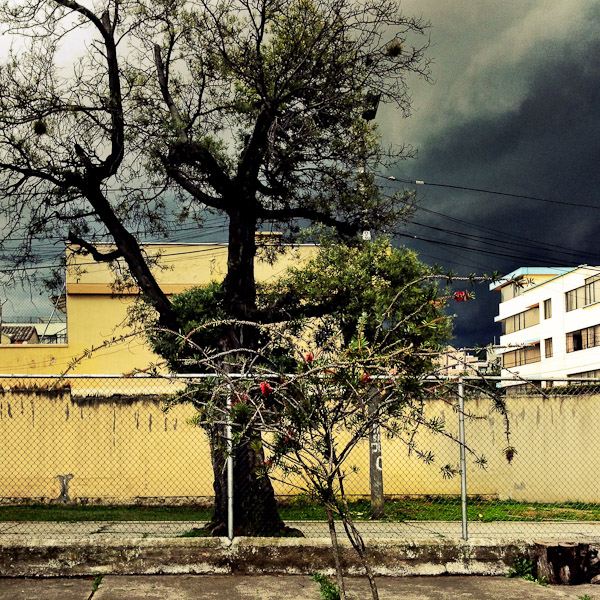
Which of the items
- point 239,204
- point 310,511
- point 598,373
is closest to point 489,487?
point 310,511

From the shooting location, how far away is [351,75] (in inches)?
371

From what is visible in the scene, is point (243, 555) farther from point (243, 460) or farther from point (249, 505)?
point (249, 505)

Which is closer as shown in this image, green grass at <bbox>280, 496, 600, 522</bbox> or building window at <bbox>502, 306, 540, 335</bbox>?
green grass at <bbox>280, 496, 600, 522</bbox>

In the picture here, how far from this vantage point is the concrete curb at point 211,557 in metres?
6.49

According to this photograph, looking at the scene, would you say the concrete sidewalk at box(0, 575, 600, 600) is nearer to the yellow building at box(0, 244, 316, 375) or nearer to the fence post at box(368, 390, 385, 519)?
the fence post at box(368, 390, 385, 519)

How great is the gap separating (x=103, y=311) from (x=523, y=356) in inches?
1610

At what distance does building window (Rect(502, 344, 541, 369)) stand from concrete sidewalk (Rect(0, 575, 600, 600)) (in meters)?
45.4

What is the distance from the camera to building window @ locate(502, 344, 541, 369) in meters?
53.1

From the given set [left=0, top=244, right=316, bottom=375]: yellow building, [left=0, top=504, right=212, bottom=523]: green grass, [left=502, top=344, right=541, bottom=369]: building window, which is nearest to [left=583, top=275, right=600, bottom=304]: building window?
[left=502, top=344, right=541, bottom=369]: building window

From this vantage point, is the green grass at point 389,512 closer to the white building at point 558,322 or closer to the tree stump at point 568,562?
the tree stump at point 568,562

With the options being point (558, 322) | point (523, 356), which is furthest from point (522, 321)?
point (558, 322)

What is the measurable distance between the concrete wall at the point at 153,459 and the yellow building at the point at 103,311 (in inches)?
484

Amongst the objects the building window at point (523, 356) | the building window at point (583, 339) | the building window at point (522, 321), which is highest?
the building window at point (522, 321)

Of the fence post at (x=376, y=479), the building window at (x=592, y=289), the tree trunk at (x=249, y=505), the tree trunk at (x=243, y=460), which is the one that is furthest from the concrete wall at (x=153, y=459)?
the building window at (x=592, y=289)
